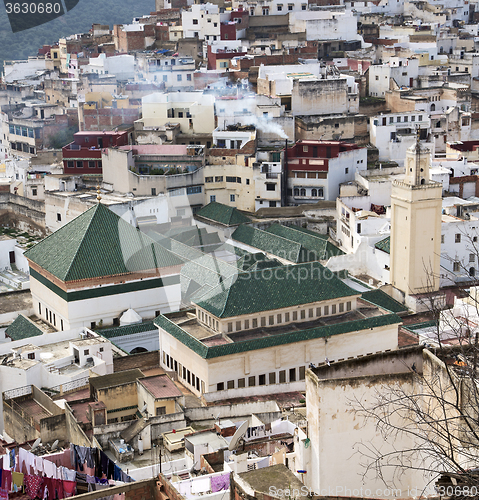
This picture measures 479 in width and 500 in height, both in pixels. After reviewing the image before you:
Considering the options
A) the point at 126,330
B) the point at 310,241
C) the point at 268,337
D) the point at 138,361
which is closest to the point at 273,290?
the point at 268,337

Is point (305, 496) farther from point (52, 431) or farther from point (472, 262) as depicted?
point (472, 262)

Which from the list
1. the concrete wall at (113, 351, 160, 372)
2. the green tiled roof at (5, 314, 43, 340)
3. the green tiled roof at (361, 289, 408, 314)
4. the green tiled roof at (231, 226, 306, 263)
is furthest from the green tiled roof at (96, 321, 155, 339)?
the green tiled roof at (231, 226, 306, 263)

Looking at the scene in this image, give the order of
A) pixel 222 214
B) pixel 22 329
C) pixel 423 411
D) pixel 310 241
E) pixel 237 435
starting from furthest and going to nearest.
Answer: pixel 222 214, pixel 310 241, pixel 22 329, pixel 237 435, pixel 423 411

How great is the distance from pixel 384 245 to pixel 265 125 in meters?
15.7

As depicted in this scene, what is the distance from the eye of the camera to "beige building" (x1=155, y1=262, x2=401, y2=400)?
99.6 ft

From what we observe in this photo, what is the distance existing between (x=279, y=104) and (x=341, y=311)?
26.7m

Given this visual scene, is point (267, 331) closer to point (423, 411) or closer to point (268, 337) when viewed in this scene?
point (268, 337)

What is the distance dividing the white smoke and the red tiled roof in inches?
1048

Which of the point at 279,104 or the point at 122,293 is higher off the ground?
the point at 279,104

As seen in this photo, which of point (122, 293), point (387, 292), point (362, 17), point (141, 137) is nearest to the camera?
point (122, 293)

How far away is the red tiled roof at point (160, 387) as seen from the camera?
28844 mm

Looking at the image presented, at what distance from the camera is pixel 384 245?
41906 mm

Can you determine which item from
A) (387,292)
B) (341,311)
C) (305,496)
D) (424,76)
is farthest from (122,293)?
(424,76)

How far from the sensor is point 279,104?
57062 millimetres
